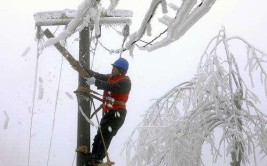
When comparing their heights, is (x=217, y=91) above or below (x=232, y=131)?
above

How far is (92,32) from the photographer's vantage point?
5.59m

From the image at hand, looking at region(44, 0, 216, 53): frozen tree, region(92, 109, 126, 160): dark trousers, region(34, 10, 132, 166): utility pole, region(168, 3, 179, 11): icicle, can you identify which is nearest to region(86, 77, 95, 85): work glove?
region(34, 10, 132, 166): utility pole

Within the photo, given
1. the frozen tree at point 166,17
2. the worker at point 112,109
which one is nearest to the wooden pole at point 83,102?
the worker at point 112,109

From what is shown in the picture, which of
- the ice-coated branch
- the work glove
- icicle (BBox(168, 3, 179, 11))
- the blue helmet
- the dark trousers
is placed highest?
the blue helmet

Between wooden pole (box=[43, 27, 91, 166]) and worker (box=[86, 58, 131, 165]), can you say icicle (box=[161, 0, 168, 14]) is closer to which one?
wooden pole (box=[43, 27, 91, 166])

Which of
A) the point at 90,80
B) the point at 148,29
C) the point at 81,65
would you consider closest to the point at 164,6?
the point at 148,29

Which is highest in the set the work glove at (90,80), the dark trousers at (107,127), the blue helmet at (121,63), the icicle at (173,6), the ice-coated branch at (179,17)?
the blue helmet at (121,63)

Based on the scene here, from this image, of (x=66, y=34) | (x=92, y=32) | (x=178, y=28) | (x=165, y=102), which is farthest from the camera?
(x=165, y=102)

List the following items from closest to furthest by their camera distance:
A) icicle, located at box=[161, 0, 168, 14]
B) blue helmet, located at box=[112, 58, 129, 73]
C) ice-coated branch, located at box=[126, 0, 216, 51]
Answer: ice-coated branch, located at box=[126, 0, 216, 51] < icicle, located at box=[161, 0, 168, 14] < blue helmet, located at box=[112, 58, 129, 73]

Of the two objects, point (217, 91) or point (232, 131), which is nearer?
point (232, 131)

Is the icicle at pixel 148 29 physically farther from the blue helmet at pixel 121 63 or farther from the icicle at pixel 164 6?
the blue helmet at pixel 121 63

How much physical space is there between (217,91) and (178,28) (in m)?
5.02

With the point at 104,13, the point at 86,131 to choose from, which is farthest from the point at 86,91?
the point at 104,13

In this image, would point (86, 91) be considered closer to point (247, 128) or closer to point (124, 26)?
point (124, 26)
